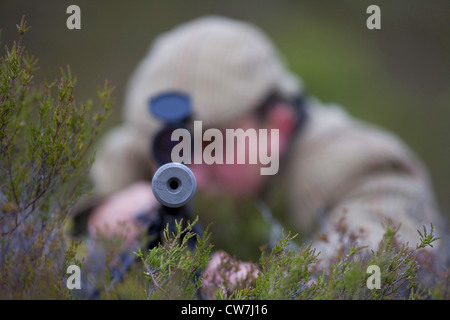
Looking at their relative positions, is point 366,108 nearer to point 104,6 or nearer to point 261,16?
point 261,16

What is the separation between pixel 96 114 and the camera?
0.93 m

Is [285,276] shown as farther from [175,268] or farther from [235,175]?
[235,175]

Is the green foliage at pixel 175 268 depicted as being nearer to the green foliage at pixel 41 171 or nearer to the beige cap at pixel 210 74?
the green foliage at pixel 41 171

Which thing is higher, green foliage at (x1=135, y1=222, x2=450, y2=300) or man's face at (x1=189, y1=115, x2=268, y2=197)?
man's face at (x1=189, y1=115, x2=268, y2=197)

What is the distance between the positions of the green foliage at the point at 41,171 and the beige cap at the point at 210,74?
4.67 ft

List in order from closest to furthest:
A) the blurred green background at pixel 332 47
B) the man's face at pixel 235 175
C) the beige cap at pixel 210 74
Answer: the man's face at pixel 235 175 < the beige cap at pixel 210 74 < the blurred green background at pixel 332 47

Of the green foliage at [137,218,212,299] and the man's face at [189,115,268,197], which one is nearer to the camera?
the green foliage at [137,218,212,299]

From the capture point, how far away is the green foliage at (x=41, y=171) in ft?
2.63

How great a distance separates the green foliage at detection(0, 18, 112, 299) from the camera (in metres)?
0.80

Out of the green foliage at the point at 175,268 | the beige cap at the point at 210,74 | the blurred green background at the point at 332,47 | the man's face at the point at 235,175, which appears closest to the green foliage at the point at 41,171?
the green foliage at the point at 175,268

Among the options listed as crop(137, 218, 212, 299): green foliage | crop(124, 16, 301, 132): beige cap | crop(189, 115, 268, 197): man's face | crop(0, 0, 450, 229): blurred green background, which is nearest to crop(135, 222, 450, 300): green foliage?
crop(137, 218, 212, 299): green foliage

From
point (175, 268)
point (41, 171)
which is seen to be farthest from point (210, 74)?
point (175, 268)

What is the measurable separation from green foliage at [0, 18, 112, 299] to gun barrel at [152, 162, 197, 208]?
181 mm

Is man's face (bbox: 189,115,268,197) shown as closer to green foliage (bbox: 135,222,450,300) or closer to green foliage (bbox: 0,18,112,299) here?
green foliage (bbox: 0,18,112,299)
